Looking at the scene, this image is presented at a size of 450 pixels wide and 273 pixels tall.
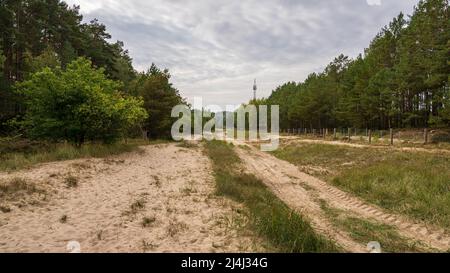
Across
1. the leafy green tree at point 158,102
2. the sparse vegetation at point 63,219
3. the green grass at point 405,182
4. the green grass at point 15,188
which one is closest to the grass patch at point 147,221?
the sparse vegetation at point 63,219

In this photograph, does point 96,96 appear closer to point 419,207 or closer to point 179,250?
point 179,250

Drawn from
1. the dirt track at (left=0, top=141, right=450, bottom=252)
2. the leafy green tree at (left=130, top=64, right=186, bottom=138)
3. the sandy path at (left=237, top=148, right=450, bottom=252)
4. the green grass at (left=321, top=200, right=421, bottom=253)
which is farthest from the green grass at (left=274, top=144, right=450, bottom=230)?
the leafy green tree at (left=130, top=64, right=186, bottom=138)

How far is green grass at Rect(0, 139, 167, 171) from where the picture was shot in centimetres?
1497

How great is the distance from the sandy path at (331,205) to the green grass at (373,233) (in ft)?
0.87

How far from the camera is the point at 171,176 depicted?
15.4 metres

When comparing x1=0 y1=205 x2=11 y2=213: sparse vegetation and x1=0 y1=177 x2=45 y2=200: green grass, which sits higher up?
x1=0 y1=177 x2=45 y2=200: green grass

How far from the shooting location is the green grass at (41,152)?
14973mm

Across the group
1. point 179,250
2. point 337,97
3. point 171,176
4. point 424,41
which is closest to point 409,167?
point 171,176

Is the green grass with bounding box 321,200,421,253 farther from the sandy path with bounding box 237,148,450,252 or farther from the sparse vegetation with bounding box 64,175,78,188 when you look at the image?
the sparse vegetation with bounding box 64,175,78,188

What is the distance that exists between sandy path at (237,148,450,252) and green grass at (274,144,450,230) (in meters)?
0.57

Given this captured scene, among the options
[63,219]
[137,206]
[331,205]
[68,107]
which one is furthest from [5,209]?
[68,107]

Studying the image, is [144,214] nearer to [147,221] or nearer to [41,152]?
[147,221]

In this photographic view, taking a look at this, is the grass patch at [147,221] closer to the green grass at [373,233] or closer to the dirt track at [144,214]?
the dirt track at [144,214]

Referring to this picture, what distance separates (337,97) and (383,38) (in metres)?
15.8
